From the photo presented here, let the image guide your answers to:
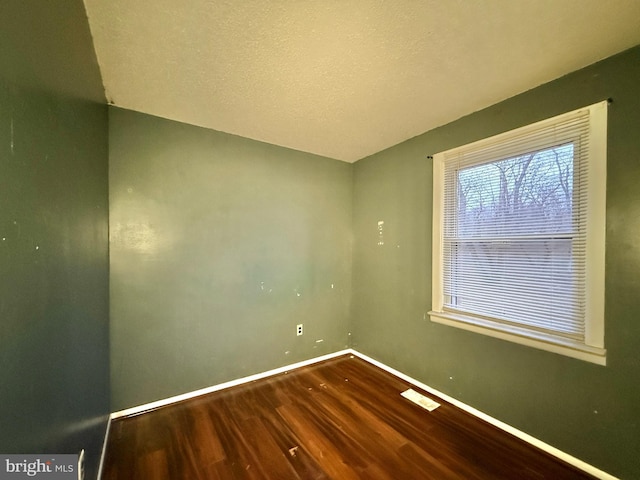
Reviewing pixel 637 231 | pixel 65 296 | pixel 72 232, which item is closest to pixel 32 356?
pixel 65 296

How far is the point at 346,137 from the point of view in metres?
2.42

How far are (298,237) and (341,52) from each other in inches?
68.8

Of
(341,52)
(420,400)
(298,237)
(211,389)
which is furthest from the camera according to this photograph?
(298,237)

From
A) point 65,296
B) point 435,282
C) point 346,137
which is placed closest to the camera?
point 65,296

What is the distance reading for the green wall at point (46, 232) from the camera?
524 millimetres

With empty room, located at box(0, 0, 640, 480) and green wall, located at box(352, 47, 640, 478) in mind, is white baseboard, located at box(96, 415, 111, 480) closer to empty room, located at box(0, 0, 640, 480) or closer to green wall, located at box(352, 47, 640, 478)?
empty room, located at box(0, 0, 640, 480)

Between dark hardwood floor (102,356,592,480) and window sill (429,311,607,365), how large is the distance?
672 millimetres

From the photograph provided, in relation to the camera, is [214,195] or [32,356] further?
[214,195]

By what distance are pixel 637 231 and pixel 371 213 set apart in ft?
6.32

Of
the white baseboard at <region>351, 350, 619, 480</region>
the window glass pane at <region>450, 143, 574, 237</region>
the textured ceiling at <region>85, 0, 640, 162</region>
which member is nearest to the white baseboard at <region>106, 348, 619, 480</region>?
the white baseboard at <region>351, 350, 619, 480</region>

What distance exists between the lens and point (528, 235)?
1647 millimetres

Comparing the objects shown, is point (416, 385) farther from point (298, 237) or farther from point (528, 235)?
point (298, 237)

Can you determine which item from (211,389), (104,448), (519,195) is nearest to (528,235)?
(519,195)

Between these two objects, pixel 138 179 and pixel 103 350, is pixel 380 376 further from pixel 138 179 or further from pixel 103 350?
pixel 138 179
